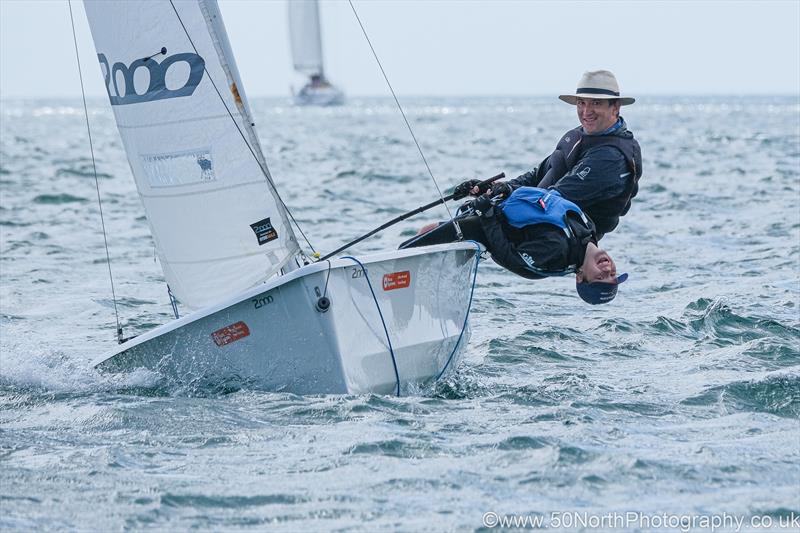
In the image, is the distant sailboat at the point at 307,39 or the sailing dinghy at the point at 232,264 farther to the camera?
the distant sailboat at the point at 307,39

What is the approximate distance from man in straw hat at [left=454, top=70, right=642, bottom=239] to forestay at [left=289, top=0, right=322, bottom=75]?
62.6 meters

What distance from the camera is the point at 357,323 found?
5.38 meters

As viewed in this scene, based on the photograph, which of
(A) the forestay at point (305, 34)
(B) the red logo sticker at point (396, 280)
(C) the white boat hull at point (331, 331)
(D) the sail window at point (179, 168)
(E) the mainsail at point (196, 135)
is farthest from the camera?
(A) the forestay at point (305, 34)

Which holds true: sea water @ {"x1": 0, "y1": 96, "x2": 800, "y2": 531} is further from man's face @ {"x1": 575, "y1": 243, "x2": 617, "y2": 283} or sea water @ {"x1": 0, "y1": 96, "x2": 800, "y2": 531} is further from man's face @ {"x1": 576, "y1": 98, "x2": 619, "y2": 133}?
man's face @ {"x1": 576, "y1": 98, "x2": 619, "y2": 133}

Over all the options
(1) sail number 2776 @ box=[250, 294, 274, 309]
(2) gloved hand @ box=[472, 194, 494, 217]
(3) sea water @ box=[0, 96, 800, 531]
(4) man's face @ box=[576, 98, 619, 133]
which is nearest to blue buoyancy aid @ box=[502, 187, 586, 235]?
(2) gloved hand @ box=[472, 194, 494, 217]

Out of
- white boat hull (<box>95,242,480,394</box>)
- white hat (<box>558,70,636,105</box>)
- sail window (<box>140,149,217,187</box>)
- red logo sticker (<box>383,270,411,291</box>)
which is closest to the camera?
white boat hull (<box>95,242,480,394</box>)

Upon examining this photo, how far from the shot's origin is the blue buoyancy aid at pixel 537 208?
5629mm

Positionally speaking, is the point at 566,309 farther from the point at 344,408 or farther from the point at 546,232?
the point at 344,408

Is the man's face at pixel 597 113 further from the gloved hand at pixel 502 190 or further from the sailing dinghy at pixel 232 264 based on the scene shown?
the sailing dinghy at pixel 232 264

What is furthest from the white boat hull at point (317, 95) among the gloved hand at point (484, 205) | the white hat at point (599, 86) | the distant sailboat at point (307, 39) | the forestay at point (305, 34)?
the gloved hand at point (484, 205)

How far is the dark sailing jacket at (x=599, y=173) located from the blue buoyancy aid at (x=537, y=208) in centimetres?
19

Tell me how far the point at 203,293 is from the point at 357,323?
1.11 meters

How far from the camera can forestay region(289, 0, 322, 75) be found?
67.5 meters

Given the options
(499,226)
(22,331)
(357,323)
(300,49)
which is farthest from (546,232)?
(300,49)
